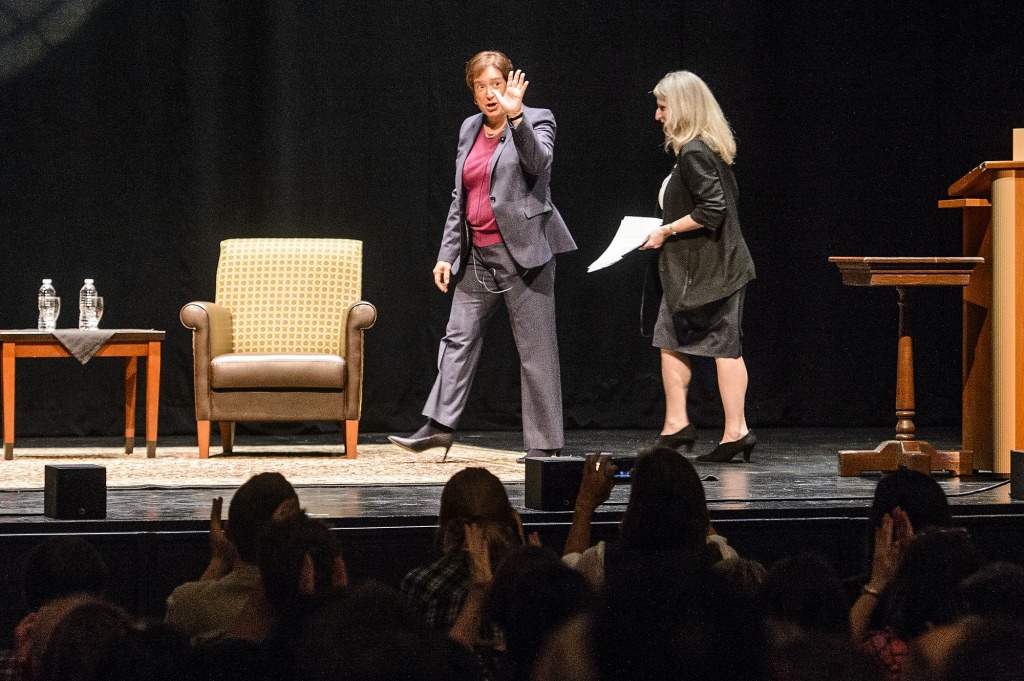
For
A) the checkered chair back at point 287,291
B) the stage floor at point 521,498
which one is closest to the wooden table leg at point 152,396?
the checkered chair back at point 287,291

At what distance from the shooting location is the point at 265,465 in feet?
16.9

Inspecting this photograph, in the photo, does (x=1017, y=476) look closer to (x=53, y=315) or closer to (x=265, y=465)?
(x=265, y=465)

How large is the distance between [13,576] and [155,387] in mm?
2586

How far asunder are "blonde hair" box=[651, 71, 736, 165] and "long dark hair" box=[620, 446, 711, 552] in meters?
3.05

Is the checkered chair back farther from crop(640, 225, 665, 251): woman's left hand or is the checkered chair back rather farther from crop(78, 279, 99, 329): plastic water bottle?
crop(640, 225, 665, 251): woman's left hand

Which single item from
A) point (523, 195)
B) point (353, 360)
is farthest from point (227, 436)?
point (523, 195)

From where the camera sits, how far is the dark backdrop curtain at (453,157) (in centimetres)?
653

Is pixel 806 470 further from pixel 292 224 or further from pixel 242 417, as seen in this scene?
pixel 292 224

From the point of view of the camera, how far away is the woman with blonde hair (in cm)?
502

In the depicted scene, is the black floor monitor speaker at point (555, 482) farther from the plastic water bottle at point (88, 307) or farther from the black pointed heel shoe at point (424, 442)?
the plastic water bottle at point (88, 307)

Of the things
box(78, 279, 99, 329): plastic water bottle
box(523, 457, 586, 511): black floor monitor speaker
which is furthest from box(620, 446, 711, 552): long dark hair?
box(78, 279, 99, 329): plastic water bottle

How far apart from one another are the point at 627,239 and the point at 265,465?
5.49 ft

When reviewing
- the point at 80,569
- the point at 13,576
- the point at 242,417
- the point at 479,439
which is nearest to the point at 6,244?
the point at 242,417

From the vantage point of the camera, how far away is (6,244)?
6.46 metres
